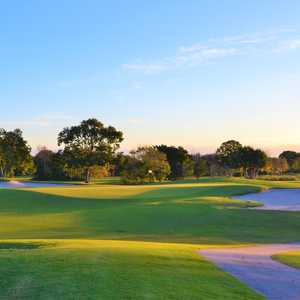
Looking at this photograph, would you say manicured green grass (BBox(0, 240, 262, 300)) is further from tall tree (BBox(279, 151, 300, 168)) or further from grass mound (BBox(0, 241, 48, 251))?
tall tree (BBox(279, 151, 300, 168))

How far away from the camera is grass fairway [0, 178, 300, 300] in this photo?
822 centimetres

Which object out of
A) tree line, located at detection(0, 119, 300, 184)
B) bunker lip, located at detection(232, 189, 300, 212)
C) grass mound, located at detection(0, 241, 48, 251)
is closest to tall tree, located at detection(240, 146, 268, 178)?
tree line, located at detection(0, 119, 300, 184)

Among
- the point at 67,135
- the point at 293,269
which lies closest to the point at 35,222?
the point at 293,269

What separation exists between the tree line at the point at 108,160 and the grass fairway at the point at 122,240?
87.1 feet

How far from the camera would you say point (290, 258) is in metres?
14.1

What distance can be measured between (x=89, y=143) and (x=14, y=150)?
67.6ft

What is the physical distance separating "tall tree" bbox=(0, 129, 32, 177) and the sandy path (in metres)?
85.7

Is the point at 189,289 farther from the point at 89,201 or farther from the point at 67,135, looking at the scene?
the point at 67,135

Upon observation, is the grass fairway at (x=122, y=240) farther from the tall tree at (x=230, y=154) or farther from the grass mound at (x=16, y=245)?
the tall tree at (x=230, y=154)

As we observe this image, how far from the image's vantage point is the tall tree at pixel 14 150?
95.4 meters

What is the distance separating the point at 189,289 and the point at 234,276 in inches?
90.0

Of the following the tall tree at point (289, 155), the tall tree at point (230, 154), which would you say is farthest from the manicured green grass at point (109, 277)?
the tall tree at point (289, 155)

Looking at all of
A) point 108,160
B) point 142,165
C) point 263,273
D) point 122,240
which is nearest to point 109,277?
point 263,273

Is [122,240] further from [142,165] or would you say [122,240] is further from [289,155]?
[289,155]
